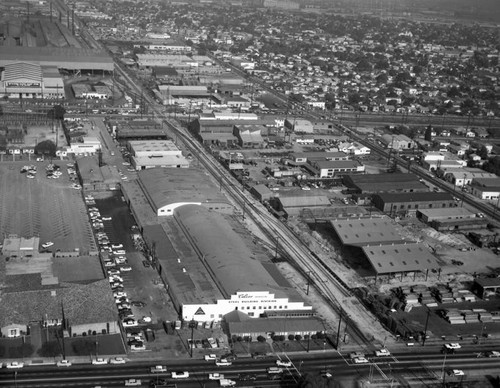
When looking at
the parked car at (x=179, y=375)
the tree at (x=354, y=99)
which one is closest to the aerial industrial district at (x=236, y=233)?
the parked car at (x=179, y=375)

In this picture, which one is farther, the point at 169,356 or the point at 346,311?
the point at 346,311

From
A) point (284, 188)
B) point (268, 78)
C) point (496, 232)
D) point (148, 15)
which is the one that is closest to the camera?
point (496, 232)

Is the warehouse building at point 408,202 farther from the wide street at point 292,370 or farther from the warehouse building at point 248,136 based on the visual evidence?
the wide street at point 292,370

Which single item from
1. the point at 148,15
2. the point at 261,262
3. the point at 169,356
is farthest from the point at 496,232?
the point at 148,15

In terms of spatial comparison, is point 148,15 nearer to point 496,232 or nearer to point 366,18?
point 366,18

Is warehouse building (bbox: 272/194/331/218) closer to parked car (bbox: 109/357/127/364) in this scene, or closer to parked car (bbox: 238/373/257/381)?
parked car (bbox: 238/373/257/381)

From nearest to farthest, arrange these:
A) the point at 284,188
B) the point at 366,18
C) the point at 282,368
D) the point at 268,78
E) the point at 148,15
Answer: the point at 282,368 < the point at 284,188 < the point at 268,78 < the point at 148,15 < the point at 366,18

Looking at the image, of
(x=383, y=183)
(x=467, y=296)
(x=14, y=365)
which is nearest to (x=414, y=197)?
(x=383, y=183)
